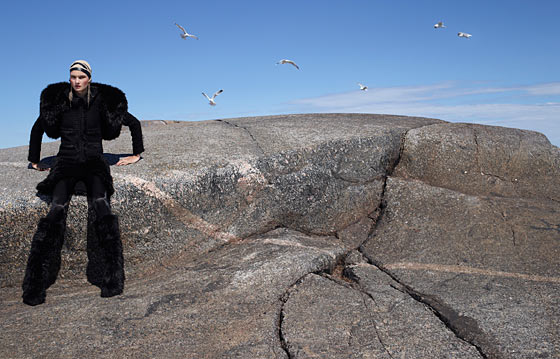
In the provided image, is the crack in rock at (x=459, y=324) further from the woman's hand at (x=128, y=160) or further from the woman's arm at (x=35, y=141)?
the woman's arm at (x=35, y=141)

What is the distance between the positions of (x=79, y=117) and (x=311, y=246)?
2439mm

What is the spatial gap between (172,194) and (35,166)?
56.0 inches

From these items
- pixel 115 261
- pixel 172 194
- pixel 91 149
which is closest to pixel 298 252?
pixel 172 194

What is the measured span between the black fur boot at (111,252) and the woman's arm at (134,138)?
0.93m

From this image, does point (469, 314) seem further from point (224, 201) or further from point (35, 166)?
point (35, 166)

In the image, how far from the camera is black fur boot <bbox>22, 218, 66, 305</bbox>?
3.81 metres

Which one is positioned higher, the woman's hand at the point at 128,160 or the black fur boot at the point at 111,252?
the woman's hand at the point at 128,160

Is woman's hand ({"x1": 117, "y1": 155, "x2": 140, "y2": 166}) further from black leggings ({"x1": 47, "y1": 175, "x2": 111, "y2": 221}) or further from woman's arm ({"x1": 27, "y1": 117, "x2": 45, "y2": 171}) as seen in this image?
woman's arm ({"x1": 27, "y1": 117, "x2": 45, "y2": 171})

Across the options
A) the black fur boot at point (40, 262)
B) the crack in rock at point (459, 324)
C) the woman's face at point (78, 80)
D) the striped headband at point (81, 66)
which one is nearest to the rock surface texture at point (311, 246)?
the crack in rock at point (459, 324)

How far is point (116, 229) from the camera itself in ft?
12.8

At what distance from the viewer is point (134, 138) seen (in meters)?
4.68

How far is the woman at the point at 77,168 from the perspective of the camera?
3836 millimetres

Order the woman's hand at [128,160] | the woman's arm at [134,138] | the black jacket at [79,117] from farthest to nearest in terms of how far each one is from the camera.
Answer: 1. the woman's hand at [128,160]
2. the woman's arm at [134,138]
3. the black jacket at [79,117]

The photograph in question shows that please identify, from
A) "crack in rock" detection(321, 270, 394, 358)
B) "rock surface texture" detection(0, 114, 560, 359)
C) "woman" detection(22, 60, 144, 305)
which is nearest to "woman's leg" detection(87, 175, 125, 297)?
"woman" detection(22, 60, 144, 305)
